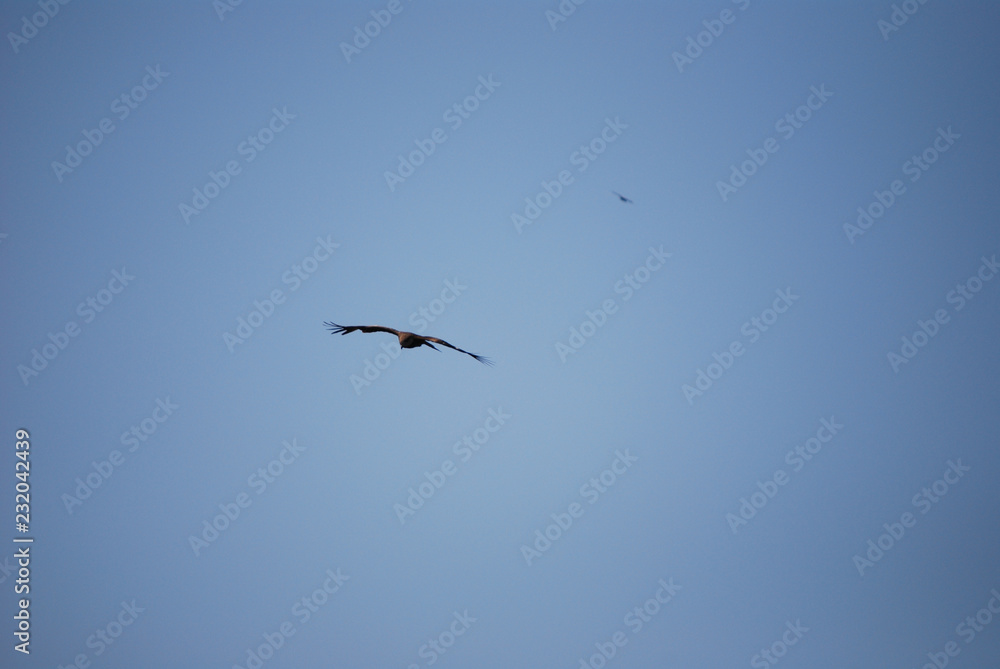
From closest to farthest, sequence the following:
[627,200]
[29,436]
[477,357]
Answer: [477,357], [29,436], [627,200]

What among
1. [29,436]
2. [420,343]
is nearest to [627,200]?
[420,343]

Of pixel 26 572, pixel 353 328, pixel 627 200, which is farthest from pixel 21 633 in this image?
pixel 627 200

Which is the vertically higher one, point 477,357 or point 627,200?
point 627,200

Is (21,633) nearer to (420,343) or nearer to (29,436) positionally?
(29,436)

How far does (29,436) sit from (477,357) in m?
12.1

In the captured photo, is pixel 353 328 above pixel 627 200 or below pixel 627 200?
below

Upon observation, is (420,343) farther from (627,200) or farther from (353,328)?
(627,200)

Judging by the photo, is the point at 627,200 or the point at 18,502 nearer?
the point at 18,502

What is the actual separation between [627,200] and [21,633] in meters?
19.6

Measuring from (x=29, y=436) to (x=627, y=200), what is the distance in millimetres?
16976

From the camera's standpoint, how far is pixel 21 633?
5909 centimetres

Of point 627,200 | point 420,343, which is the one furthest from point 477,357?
point 627,200

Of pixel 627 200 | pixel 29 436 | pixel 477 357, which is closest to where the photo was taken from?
pixel 477 357

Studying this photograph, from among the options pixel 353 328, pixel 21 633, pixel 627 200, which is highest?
pixel 627 200
